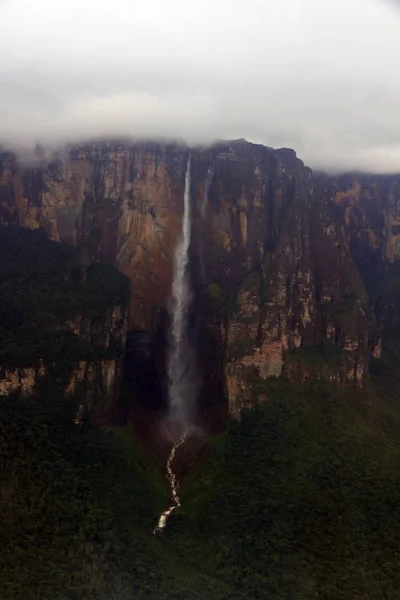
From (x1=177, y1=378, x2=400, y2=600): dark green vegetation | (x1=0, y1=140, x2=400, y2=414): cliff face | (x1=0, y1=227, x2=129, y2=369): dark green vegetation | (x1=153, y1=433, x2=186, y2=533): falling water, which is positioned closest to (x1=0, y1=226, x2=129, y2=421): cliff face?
(x1=0, y1=227, x2=129, y2=369): dark green vegetation

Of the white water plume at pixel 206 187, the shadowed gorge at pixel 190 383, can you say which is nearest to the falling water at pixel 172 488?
the shadowed gorge at pixel 190 383

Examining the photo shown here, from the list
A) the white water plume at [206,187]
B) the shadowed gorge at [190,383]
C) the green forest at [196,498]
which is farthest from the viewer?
the white water plume at [206,187]

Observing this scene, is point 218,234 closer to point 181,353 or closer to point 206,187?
point 206,187

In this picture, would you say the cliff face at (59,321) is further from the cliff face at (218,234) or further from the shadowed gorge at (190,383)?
the cliff face at (218,234)

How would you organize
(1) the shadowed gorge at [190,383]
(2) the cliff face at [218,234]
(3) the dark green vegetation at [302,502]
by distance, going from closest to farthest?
1. (3) the dark green vegetation at [302,502]
2. (1) the shadowed gorge at [190,383]
3. (2) the cliff face at [218,234]

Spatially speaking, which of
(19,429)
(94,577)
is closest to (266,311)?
(19,429)

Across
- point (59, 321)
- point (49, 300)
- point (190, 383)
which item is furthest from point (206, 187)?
point (59, 321)
